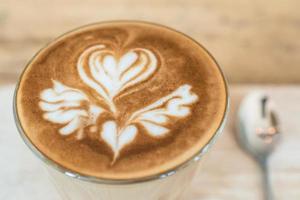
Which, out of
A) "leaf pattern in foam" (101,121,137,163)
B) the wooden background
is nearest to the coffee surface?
"leaf pattern in foam" (101,121,137,163)

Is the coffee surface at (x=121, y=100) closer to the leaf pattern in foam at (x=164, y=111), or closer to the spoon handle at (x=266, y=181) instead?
the leaf pattern in foam at (x=164, y=111)

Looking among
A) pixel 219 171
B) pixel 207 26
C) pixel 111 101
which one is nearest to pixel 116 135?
pixel 111 101

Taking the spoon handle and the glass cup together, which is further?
the spoon handle

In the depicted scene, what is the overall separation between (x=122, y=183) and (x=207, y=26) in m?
0.77

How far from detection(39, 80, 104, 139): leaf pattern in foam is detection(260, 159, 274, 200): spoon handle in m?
0.39

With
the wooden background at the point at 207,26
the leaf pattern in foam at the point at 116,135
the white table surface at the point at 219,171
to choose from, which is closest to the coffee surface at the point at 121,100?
the leaf pattern in foam at the point at 116,135

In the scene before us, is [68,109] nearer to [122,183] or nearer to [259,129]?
[122,183]

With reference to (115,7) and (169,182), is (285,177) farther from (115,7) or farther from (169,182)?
(115,7)

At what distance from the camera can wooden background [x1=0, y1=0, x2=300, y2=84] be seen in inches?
45.8

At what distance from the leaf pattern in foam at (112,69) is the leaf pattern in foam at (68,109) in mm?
31

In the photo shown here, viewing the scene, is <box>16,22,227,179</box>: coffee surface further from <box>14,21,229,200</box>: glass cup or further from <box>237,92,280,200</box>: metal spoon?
<box>237,92,280,200</box>: metal spoon

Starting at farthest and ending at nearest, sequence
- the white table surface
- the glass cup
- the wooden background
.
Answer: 1. the wooden background
2. the white table surface
3. the glass cup

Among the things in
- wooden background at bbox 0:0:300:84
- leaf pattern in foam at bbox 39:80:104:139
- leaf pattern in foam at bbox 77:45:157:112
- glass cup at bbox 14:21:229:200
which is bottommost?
glass cup at bbox 14:21:229:200

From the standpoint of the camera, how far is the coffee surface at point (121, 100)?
1.94 feet
